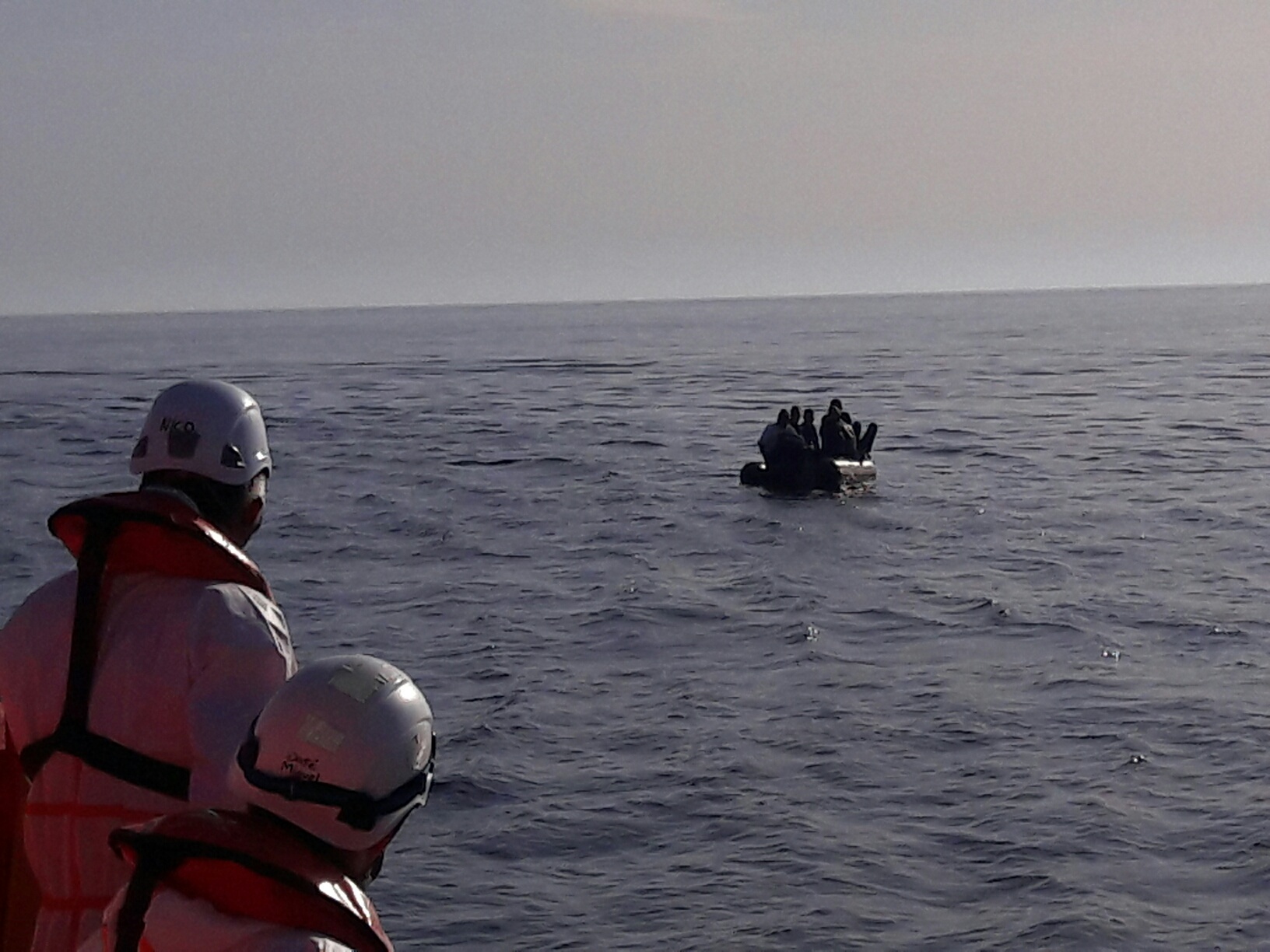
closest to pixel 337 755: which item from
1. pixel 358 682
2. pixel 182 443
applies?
pixel 358 682

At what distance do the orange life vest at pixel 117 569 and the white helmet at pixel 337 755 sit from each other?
2.95ft

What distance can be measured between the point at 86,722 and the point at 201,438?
77cm

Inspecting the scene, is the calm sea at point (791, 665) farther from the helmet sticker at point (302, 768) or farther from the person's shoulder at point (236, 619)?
the helmet sticker at point (302, 768)

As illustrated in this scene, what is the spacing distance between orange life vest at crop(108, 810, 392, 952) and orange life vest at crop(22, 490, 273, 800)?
932mm

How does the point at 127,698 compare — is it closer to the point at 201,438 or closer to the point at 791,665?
the point at 201,438

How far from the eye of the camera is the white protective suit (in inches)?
160

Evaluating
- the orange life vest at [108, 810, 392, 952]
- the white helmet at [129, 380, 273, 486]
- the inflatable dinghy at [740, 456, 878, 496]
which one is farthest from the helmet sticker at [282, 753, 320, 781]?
the inflatable dinghy at [740, 456, 878, 496]

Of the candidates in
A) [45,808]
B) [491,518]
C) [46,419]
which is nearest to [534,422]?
[46,419]

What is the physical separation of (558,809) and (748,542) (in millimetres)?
17606

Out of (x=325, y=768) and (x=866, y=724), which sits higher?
(x=325, y=768)

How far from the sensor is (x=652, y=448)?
169 feet

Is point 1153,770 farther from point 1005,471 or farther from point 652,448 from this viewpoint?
point 652,448

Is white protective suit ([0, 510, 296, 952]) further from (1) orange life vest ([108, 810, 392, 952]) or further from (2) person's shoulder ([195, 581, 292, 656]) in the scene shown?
(1) orange life vest ([108, 810, 392, 952])

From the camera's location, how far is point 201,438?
4.46 metres
